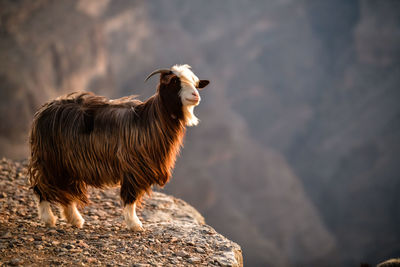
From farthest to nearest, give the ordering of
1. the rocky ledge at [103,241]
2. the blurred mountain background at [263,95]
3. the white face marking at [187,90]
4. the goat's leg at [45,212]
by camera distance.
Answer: the blurred mountain background at [263,95], the goat's leg at [45,212], the white face marking at [187,90], the rocky ledge at [103,241]

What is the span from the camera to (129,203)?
4.33 metres

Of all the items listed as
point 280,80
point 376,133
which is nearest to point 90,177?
point 376,133

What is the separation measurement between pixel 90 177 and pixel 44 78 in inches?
737

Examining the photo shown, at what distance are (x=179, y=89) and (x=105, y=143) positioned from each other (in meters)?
1.13

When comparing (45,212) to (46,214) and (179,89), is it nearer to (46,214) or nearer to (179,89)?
(46,214)

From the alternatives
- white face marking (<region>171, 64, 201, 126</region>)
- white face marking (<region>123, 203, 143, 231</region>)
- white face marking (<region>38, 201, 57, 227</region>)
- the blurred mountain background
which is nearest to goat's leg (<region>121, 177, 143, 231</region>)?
white face marking (<region>123, 203, 143, 231</region>)

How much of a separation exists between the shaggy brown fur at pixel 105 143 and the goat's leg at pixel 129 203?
0.04 ft

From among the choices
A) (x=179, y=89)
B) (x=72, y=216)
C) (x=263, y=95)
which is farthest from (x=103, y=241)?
(x=263, y=95)

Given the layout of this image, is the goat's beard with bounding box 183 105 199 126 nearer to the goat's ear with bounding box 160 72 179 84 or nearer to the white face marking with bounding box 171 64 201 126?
the white face marking with bounding box 171 64 201 126

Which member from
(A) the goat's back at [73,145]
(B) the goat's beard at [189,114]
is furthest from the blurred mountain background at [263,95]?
(B) the goat's beard at [189,114]

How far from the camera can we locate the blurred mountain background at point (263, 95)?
21.7 m

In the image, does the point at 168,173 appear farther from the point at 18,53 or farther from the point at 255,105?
the point at 255,105

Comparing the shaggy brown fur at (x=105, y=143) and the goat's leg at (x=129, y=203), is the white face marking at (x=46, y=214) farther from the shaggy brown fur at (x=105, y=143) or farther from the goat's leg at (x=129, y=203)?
the goat's leg at (x=129, y=203)

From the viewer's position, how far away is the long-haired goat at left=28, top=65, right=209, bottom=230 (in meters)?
4.20
